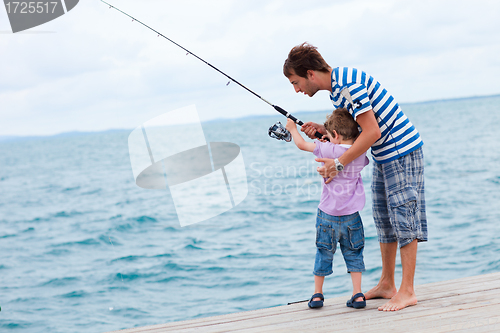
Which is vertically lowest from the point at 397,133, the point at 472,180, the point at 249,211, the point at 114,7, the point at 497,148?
the point at 497,148

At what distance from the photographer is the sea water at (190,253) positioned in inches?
225

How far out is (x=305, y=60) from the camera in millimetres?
2107

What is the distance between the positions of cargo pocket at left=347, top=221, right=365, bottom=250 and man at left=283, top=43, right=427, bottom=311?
0.16 meters

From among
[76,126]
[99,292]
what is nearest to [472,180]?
[99,292]

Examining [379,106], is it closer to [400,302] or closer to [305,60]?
[305,60]

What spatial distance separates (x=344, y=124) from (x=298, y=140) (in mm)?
235

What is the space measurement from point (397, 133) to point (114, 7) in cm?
217

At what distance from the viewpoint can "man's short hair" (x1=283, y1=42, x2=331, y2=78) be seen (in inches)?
82.7

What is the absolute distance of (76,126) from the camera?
43.5 m

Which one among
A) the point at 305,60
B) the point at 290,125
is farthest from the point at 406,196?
the point at 305,60

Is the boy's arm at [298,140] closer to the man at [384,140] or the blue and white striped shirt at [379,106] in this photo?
the man at [384,140]

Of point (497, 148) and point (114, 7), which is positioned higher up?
point (114, 7)

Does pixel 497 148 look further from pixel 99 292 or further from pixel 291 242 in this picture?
pixel 99 292

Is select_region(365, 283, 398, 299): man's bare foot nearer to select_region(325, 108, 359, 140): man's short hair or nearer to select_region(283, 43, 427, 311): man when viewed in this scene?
select_region(283, 43, 427, 311): man
